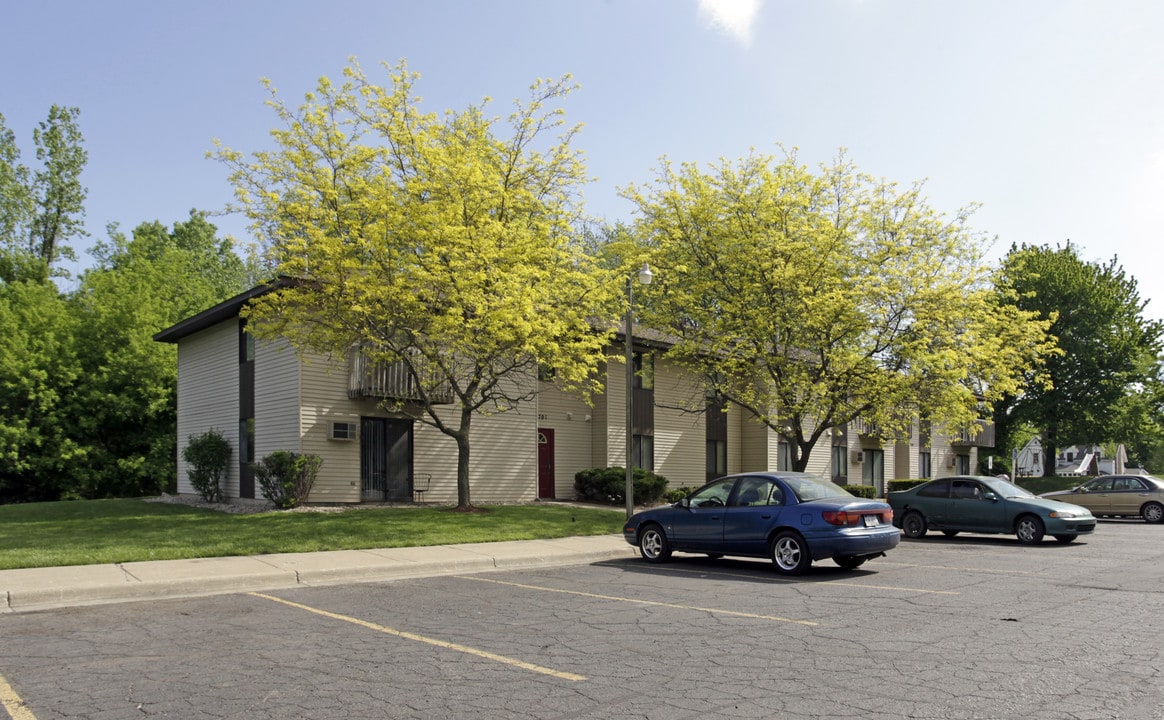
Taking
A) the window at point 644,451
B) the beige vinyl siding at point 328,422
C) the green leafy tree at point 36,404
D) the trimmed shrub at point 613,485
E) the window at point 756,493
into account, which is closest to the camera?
the window at point 756,493

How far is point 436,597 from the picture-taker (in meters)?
10.7

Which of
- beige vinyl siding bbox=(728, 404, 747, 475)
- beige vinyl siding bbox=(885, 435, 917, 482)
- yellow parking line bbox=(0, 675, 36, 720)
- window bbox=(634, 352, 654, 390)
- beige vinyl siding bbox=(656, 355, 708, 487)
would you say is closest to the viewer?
yellow parking line bbox=(0, 675, 36, 720)

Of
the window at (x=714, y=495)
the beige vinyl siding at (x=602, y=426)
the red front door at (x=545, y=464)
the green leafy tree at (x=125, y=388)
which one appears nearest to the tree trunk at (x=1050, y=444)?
the beige vinyl siding at (x=602, y=426)

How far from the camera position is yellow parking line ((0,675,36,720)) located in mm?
5652

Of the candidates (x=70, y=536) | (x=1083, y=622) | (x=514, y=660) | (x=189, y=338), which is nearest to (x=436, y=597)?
(x=514, y=660)

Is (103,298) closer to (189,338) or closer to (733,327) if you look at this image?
(189,338)

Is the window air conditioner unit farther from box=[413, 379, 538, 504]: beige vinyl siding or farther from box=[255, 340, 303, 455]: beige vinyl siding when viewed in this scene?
box=[413, 379, 538, 504]: beige vinyl siding

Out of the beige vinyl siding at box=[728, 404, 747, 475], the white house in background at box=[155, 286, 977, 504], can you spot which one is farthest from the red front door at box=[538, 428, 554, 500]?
the beige vinyl siding at box=[728, 404, 747, 475]

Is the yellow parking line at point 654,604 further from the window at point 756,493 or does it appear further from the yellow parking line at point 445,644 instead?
the window at point 756,493

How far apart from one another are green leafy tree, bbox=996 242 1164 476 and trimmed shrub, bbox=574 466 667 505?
29360mm

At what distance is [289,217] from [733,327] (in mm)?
12146

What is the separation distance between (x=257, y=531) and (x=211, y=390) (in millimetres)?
13456

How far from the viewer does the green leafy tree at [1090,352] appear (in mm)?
48844

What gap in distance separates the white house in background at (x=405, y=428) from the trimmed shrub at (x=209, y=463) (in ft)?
1.26
